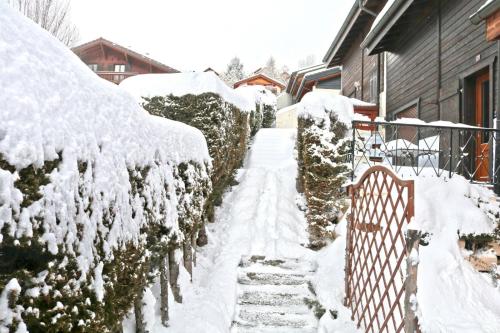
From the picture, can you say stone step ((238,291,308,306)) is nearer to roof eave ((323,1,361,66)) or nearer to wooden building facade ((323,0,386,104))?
wooden building facade ((323,0,386,104))

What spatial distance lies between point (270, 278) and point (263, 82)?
3369cm

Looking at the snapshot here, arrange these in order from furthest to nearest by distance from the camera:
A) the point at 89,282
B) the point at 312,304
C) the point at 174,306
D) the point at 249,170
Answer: the point at 249,170 → the point at 312,304 → the point at 174,306 → the point at 89,282

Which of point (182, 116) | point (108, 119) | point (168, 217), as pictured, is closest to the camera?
point (108, 119)

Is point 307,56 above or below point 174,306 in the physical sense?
above

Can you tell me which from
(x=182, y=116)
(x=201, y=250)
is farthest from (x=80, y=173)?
(x=182, y=116)

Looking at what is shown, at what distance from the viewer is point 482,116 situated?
665 centimetres

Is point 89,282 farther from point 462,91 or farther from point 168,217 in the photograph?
point 462,91

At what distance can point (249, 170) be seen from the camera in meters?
9.97

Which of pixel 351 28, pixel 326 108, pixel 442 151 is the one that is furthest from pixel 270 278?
pixel 351 28

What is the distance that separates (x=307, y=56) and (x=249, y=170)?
10483 cm

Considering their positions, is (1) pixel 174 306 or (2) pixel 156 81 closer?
(1) pixel 174 306

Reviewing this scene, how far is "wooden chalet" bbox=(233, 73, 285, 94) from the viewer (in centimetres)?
3603

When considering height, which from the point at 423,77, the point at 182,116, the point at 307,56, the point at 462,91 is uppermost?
the point at 307,56

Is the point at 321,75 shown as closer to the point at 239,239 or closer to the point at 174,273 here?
the point at 239,239
